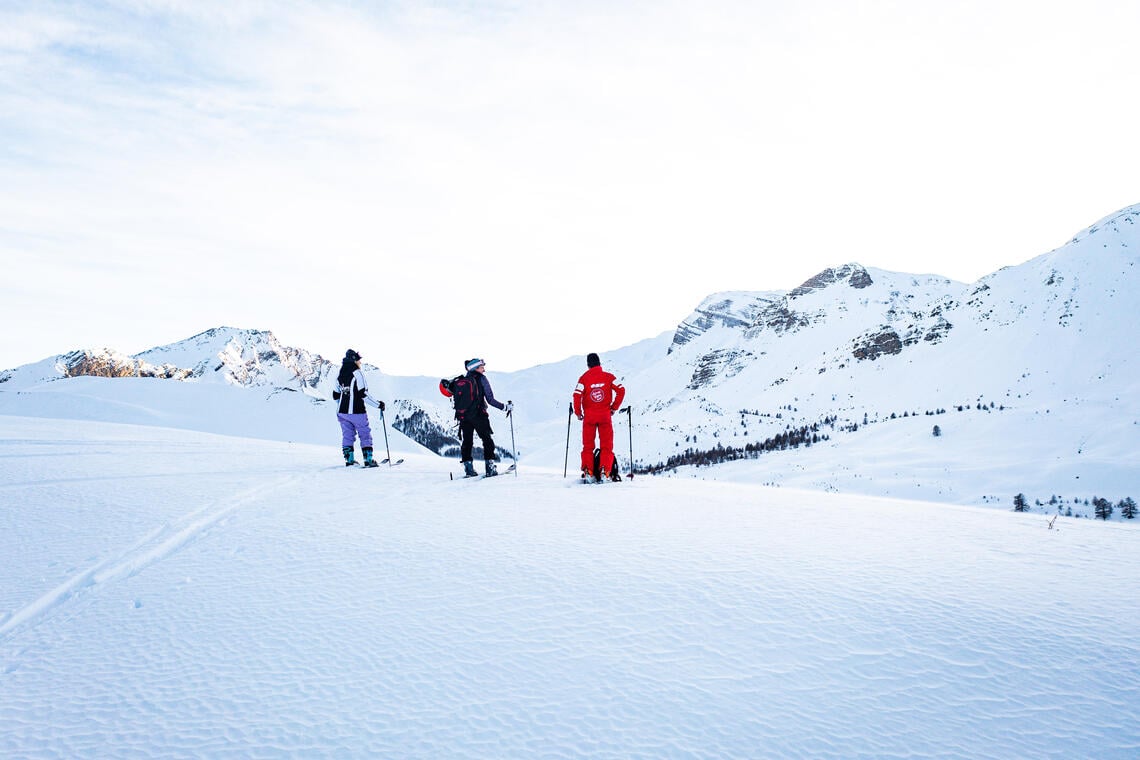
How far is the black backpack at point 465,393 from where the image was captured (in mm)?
9938

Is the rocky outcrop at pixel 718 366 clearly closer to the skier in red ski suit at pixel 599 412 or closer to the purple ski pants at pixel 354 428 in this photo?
the purple ski pants at pixel 354 428

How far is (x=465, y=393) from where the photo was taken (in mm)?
9961

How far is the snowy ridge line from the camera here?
3.92 meters

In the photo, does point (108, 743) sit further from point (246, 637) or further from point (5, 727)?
point (246, 637)

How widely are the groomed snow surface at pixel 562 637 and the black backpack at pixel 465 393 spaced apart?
146 inches

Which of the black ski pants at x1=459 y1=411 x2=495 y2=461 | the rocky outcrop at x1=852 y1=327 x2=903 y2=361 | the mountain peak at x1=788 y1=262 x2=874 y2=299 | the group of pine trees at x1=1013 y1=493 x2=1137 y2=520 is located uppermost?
the mountain peak at x1=788 y1=262 x2=874 y2=299

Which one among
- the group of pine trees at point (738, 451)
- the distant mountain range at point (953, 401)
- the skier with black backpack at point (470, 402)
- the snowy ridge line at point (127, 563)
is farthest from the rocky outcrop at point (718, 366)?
the snowy ridge line at point (127, 563)

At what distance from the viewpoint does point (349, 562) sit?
4836mm

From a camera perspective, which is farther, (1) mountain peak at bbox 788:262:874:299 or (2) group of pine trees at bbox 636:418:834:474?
(1) mountain peak at bbox 788:262:874:299

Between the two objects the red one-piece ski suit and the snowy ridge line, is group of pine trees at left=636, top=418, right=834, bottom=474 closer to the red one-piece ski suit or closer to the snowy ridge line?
the red one-piece ski suit

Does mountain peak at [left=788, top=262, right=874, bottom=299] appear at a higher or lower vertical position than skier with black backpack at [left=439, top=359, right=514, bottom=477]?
higher

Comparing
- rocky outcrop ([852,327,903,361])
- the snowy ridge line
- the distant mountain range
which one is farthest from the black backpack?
rocky outcrop ([852,327,903,361])

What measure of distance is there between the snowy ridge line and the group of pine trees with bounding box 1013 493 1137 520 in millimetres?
26049

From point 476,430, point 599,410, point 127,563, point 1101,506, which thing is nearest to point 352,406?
point 476,430
